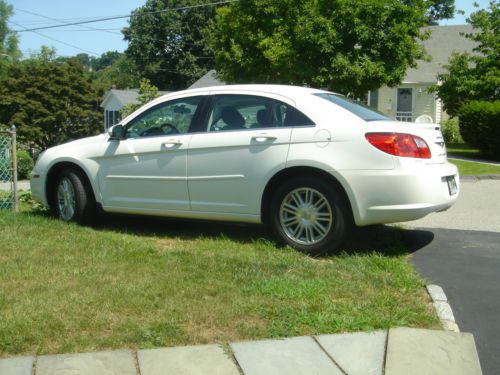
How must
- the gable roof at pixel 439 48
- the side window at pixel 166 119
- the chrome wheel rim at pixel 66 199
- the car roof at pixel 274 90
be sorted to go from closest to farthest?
1. the car roof at pixel 274 90
2. the side window at pixel 166 119
3. the chrome wheel rim at pixel 66 199
4. the gable roof at pixel 439 48

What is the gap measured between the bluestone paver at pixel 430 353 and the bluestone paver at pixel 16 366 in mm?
1969

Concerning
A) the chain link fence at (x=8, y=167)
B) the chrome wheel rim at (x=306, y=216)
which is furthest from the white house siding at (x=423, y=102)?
the chrome wheel rim at (x=306, y=216)

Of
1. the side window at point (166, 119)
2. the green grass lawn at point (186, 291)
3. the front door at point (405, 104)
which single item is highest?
the front door at point (405, 104)

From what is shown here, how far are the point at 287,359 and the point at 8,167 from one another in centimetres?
674

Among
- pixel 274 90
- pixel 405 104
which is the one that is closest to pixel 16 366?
pixel 274 90

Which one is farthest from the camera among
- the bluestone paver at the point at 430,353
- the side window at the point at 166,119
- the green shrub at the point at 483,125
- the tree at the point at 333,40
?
the tree at the point at 333,40

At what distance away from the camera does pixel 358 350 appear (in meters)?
3.85

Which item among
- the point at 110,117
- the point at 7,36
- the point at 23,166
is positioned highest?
the point at 7,36

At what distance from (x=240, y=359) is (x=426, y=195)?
2.86m

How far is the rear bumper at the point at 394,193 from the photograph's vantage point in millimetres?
5770

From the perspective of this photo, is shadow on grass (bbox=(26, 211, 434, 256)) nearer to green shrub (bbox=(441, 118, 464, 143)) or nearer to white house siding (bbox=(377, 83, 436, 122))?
green shrub (bbox=(441, 118, 464, 143))

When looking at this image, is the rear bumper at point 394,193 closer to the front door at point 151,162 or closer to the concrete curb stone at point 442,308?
the concrete curb stone at point 442,308

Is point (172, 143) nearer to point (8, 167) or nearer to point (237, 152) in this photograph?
point (237, 152)

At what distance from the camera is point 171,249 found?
6.38 m
